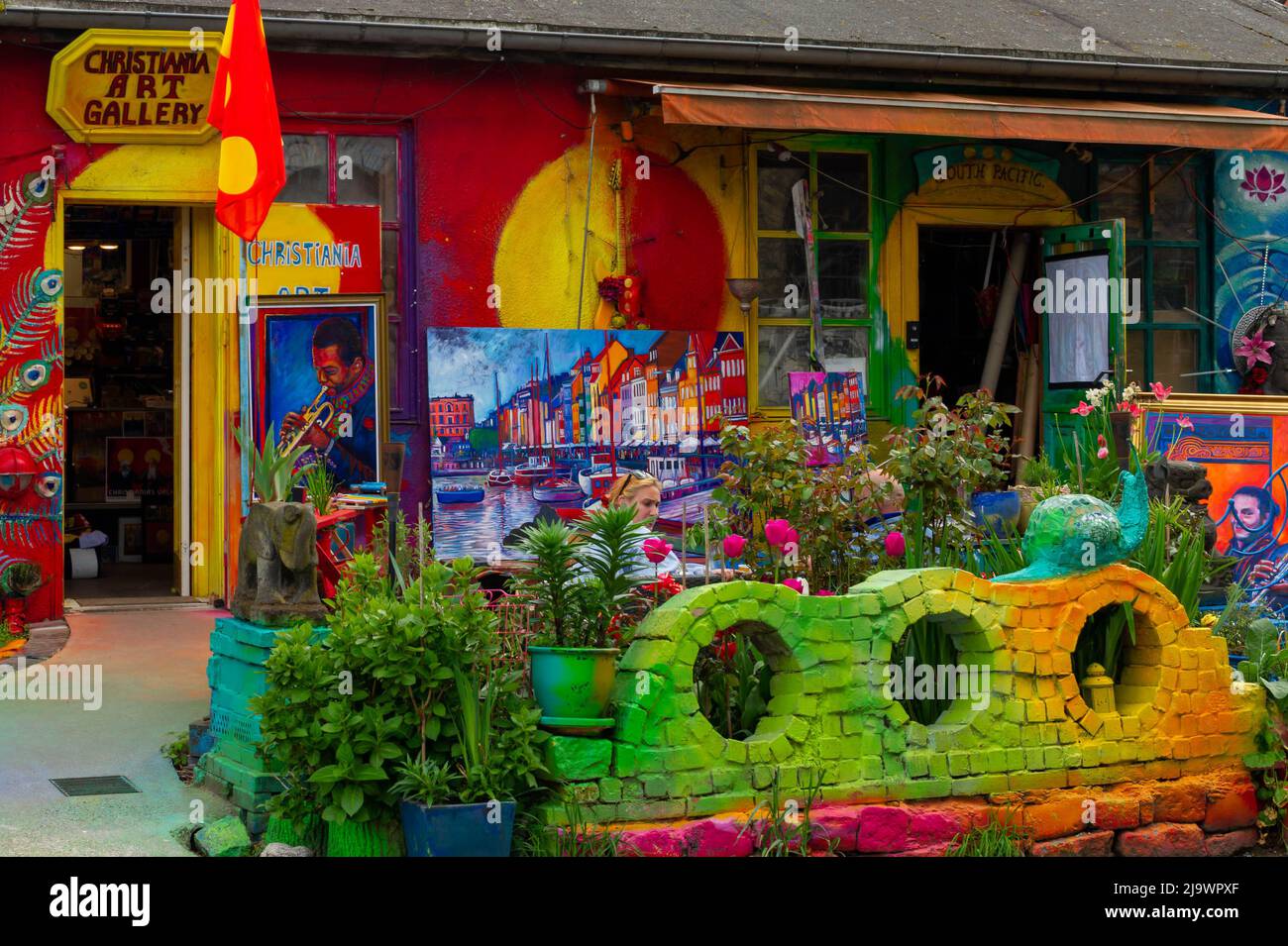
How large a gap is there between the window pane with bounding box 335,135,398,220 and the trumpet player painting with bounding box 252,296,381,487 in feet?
3.33

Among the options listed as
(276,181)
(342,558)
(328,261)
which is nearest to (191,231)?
(328,261)

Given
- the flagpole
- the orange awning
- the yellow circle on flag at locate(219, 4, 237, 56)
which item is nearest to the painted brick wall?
the yellow circle on flag at locate(219, 4, 237, 56)

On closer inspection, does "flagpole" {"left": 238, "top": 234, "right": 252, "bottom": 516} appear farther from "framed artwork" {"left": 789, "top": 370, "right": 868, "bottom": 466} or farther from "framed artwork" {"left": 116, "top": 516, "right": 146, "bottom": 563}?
"framed artwork" {"left": 789, "top": 370, "right": 868, "bottom": 466}

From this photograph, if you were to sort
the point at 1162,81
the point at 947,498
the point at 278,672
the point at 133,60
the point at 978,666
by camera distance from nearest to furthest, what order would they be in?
the point at 278,672, the point at 978,666, the point at 947,498, the point at 133,60, the point at 1162,81

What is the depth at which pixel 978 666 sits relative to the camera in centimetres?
695

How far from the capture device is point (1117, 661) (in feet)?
24.7

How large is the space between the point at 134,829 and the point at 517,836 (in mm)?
1535

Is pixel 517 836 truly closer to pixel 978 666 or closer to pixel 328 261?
pixel 978 666

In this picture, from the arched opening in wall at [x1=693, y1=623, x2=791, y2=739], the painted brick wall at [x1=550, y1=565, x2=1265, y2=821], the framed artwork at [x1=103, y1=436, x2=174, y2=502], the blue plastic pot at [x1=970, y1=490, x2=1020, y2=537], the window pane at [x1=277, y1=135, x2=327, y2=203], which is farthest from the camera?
the framed artwork at [x1=103, y1=436, x2=174, y2=502]

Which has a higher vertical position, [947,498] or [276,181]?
[276,181]

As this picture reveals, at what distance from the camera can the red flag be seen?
311 inches

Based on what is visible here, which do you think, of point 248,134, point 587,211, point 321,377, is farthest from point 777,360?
point 248,134

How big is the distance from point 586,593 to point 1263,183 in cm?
896

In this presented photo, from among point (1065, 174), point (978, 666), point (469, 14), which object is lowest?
point (978, 666)
